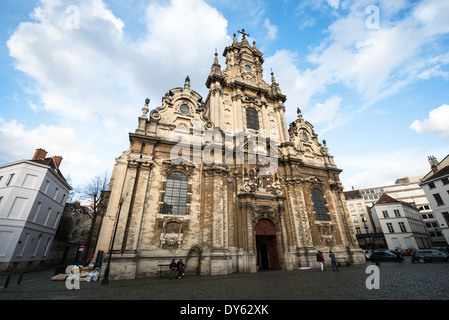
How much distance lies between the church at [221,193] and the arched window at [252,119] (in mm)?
126

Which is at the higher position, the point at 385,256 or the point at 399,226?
the point at 399,226

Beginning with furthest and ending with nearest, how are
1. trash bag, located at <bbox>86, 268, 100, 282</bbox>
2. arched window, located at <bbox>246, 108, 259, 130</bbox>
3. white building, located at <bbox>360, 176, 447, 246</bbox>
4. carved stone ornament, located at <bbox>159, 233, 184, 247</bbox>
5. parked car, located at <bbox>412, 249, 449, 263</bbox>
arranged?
white building, located at <bbox>360, 176, 447, 246</bbox>
arched window, located at <bbox>246, 108, 259, 130</bbox>
parked car, located at <bbox>412, 249, 449, 263</bbox>
carved stone ornament, located at <bbox>159, 233, 184, 247</bbox>
trash bag, located at <bbox>86, 268, 100, 282</bbox>

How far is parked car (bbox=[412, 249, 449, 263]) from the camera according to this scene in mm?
17312

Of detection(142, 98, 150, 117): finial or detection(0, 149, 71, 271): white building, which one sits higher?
detection(142, 98, 150, 117): finial

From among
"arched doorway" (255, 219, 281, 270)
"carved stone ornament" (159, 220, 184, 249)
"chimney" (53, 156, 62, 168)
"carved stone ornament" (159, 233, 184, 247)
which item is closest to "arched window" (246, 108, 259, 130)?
"arched doorway" (255, 219, 281, 270)

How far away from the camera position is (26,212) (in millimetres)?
20469

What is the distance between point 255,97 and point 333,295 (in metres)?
21.8

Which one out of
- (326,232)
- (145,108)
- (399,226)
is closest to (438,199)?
(399,226)

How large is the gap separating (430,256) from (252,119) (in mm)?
20799

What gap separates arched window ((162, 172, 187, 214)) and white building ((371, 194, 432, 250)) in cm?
4356

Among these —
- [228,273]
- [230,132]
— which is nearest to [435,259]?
[228,273]

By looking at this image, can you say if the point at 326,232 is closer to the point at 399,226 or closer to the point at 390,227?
the point at 390,227

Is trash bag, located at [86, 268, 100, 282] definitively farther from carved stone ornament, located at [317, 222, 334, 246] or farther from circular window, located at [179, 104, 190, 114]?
carved stone ornament, located at [317, 222, 334, 246]

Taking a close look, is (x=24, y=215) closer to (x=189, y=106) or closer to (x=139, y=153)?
(x=139, y=153)
